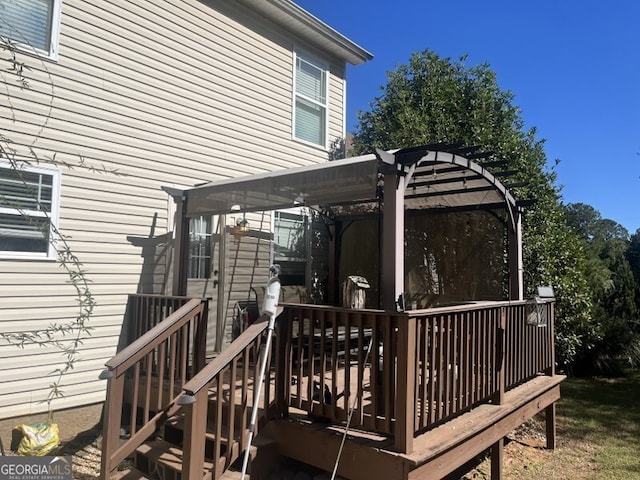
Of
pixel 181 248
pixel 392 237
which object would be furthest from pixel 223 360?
pixel 181 248

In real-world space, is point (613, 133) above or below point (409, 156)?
above

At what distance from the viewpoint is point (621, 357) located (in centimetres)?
954

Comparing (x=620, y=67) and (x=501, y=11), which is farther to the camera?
(x=620, y=67)

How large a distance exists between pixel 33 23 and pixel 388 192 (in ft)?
14.1

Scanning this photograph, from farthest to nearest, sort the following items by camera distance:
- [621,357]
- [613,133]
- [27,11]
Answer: [613,133]
[621,357]
[27,11]

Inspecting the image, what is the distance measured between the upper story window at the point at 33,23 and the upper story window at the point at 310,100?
3724mm

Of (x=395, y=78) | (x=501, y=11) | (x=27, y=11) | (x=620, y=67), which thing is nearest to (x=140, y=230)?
(x=27, y=11)

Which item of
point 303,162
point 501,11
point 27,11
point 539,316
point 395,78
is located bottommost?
point 539,316

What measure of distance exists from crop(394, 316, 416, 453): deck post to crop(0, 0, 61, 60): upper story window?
4558mm

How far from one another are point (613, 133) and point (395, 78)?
10428 millimetres

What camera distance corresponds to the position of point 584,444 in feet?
18.1

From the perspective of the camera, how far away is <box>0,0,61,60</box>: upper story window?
4766 mm

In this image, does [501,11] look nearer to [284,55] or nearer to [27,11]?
[284,55]

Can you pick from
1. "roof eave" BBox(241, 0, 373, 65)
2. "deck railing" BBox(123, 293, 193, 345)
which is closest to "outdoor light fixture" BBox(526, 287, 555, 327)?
"deck railing" BBox(123, 293, 193, 345)
